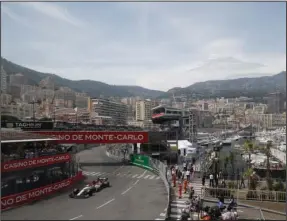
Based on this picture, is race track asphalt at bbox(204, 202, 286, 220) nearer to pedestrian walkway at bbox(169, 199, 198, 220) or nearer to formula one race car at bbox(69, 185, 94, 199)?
pedestrian walkway at bbox(169, 199, 198, 220)

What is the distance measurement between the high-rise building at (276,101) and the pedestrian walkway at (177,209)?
3627 mm

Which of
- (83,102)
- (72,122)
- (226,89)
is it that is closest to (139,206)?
(226,89)

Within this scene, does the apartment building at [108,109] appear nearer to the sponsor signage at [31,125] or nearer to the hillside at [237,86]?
the sponsor signage at [31,125]

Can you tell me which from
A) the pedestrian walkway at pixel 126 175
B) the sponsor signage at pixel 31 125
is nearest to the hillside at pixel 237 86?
the pedestrian walkway at pixel 126 175

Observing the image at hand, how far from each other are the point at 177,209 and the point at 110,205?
6.03 ft

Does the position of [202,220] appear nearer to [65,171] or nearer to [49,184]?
[49,184]

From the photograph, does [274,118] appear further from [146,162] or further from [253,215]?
[146,162]

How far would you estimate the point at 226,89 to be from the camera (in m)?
9.05

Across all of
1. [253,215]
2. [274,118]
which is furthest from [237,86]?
[253,215]

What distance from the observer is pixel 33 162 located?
10750 mm

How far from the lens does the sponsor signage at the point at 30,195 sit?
9648 mm

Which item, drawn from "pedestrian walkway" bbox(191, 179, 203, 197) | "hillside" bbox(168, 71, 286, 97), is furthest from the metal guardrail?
"hillside" bbox(168, 71, 286, 97)

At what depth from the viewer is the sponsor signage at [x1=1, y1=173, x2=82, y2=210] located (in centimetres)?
965

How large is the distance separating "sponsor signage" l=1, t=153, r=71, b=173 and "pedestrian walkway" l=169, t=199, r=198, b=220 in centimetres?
459
